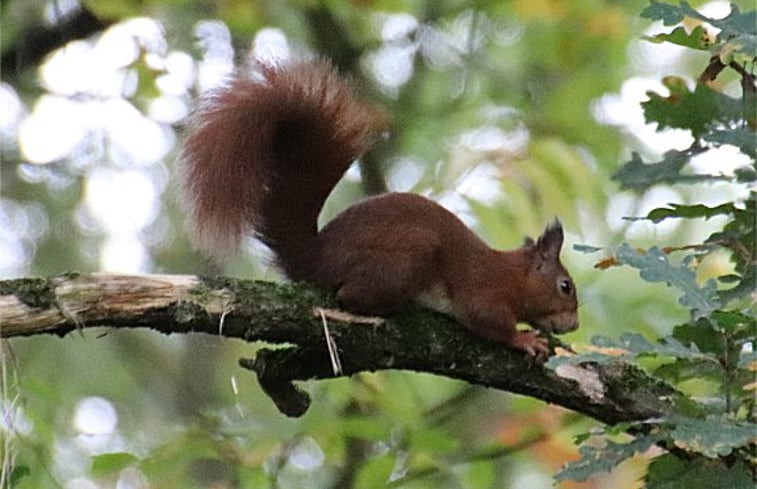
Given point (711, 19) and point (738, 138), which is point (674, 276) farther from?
point (711, 19)

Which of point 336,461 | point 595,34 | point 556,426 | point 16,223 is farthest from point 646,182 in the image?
point 16,223

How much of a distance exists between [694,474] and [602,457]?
0.15m

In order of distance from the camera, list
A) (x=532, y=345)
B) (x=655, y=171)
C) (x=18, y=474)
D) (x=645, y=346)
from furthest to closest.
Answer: (x=532, y=345) → (x=655, y=171) → (x=18, y=474) → (x=645, y=346)

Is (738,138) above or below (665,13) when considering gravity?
below

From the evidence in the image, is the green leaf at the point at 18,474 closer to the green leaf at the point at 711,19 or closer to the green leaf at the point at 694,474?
the green leaf at the point at 694,474

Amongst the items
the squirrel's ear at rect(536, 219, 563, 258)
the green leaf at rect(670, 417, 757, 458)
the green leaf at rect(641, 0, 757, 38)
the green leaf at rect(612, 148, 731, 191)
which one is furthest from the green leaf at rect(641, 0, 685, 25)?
the squirrel's ear at rect(536, 219, 563, 258)

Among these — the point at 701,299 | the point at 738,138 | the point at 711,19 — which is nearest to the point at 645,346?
the point at 701,299

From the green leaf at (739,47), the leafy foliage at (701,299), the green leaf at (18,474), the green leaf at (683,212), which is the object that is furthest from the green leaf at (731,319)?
the green leaf at (18,474)

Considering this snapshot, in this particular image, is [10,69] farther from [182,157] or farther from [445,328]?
[445,328]

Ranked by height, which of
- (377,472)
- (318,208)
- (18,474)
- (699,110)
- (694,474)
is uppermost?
(318,208)

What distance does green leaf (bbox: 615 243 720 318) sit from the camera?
55.5 inches

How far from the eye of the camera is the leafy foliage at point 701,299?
1.39 meters

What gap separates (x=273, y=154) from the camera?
2.01 meters

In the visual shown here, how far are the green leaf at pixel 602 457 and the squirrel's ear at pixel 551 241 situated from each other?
907 mm
